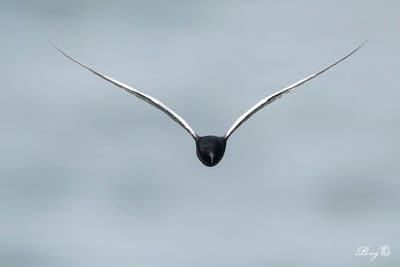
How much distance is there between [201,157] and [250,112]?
121 centimetres

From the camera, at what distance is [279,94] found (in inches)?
603

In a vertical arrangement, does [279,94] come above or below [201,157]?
above

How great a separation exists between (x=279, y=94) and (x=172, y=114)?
1.98 m

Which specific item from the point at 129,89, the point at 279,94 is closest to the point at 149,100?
the point at 129,89

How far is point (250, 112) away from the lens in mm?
15312

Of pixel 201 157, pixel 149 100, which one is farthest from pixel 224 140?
pixel 149 100

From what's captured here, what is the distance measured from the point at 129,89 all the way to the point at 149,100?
43 cm

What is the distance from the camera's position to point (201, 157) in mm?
15359

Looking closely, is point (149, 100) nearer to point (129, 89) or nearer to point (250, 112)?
point (129, 89)

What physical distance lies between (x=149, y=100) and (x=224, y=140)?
1.58 meters

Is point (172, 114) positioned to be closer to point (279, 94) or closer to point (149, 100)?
point (149, 100)

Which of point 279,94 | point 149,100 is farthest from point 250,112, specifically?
point 149,100

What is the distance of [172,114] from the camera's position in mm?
15250

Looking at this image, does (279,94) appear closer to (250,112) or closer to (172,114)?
(250,112)
